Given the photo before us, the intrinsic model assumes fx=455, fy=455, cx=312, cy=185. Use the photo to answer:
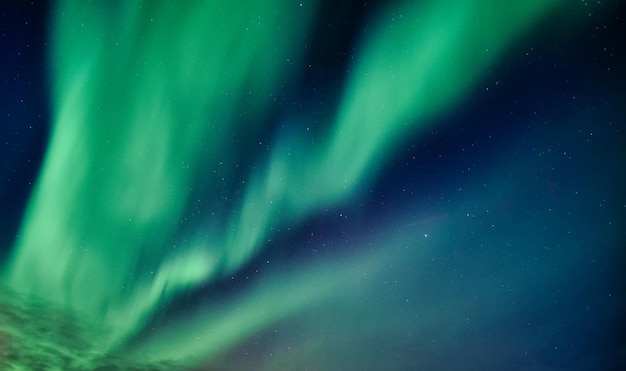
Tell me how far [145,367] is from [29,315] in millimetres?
5071

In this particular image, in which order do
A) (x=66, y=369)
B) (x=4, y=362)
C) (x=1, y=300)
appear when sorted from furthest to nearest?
(x=66, y=369)
(x=4, y=362)
(x=1, y=300)

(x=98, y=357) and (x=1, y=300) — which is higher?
(x=1, y=300)

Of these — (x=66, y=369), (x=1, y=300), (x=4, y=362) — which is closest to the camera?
(x=1, y=300)

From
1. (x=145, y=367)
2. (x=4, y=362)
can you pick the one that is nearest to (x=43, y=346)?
(x=4, y=362)

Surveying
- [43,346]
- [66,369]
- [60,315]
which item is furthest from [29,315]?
[66,369]

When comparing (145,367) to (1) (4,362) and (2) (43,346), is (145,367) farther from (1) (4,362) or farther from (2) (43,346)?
(1) (4,362)

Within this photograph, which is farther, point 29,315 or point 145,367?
point 145,367

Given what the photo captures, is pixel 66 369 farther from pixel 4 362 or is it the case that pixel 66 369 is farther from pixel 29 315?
pixel 29 315

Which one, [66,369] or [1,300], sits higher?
[1,300]

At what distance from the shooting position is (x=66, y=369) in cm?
1998

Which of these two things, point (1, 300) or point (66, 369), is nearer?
point (1, 300)

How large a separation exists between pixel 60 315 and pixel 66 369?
4.08 metres

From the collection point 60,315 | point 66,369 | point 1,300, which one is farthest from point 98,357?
point 1,300

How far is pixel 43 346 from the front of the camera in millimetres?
19266
